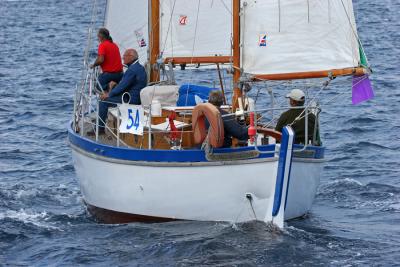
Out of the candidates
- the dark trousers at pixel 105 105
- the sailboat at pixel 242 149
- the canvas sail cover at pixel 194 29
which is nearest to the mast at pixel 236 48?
the sailboat at pixel 242 149

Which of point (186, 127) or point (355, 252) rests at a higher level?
point (186, 127)

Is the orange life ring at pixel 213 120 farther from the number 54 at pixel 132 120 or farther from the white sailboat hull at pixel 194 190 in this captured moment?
the number 54 at pixel 132 120

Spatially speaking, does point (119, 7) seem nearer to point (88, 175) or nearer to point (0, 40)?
point (88, 175)

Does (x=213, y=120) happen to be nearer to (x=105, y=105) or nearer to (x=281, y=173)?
(x=281, y=173)

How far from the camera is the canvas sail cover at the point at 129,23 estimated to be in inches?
841

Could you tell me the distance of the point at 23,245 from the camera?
56.7ft

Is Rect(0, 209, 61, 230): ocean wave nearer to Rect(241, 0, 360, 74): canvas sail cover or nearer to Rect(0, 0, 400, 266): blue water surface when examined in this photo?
Rect(0, 0, 400, 266): blue water surface

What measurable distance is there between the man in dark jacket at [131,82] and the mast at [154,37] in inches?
61.6

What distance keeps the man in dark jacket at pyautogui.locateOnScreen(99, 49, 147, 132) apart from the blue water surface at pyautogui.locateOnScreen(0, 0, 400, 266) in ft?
7.27

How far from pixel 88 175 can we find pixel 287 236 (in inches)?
157

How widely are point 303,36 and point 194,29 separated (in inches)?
171

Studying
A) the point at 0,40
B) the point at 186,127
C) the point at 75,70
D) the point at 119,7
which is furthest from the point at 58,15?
the point at 186,127

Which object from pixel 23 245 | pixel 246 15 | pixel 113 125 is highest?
pixel 246 15

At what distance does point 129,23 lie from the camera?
2147 centimetres
